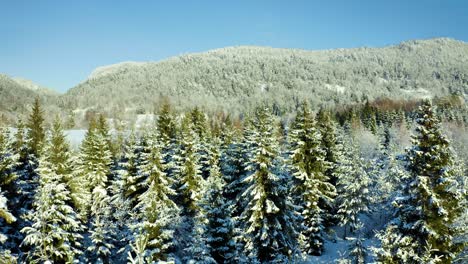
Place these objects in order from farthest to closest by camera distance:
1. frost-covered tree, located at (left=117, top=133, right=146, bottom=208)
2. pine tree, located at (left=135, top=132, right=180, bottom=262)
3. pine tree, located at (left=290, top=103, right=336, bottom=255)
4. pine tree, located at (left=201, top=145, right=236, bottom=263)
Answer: frost-covered tree, located at (left=117, top=133, right=146, bottom=208) → pine tree, located at (left=290, top=103, right=336, bottom=255) → pine tree, located at (left=201, top=145, right=236, bottom=263) → pine tree, located at (left=135, top=132, right=180, bottom=262)

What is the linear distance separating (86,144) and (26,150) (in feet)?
26.9

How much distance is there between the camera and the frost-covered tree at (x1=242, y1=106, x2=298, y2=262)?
26.8 meters

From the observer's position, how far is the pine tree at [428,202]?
18.4 meters

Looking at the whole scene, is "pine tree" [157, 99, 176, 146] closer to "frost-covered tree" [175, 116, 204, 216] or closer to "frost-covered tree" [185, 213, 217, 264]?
"frost-covered tree" [175, 116, 204, 216]

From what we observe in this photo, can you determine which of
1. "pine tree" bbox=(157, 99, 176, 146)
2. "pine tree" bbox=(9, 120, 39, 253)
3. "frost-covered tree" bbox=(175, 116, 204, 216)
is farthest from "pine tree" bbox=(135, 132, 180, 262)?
"pine tree" bbox=(157, 99, 176, 146)

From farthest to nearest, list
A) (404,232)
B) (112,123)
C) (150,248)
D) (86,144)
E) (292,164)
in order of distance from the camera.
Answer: (112,123) < (86,144) < (292,164) < (150,248) < (404,232)

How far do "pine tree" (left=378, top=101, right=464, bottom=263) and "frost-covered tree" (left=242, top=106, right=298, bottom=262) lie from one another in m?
9.35

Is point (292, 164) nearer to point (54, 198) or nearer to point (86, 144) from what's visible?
point (54, 198)

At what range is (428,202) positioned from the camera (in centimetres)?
1862

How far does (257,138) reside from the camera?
27734mm

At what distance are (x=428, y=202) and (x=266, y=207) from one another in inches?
444

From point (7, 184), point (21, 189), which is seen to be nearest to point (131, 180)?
point (21, 189)


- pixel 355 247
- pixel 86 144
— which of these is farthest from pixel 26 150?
pixel 355 247

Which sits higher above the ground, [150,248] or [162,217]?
[162,217]
